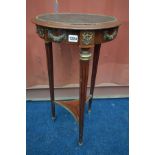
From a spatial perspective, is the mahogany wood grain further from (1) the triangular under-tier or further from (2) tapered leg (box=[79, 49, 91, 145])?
(1) the triangular under-tier

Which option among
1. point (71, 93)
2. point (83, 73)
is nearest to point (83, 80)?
point (83, 73)

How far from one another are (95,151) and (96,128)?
20 cm

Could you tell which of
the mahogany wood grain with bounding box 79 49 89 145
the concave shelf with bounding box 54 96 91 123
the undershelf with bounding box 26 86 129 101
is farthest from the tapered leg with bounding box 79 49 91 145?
the undershelf with bounding box 26 86 129 101

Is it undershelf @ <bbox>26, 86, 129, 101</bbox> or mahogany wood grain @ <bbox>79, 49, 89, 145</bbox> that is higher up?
mahogany wood grain @ <bbox>79, 49, 89, 145</bbox>

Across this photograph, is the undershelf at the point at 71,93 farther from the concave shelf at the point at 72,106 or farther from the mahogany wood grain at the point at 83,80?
the mahogany wood grain at the point at 83,80

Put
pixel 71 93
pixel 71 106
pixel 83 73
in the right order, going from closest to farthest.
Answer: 1. pixel 83 73
2. pixel 71 106
3. pixel 71 93

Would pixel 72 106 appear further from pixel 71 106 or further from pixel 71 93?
pixel 71 93

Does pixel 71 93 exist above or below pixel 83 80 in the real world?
below

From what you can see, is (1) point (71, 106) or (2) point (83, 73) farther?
(1) point (71, 106)

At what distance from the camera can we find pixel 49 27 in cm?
100

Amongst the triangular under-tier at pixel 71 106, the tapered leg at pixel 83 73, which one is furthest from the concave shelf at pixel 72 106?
the tapered leg at pixel 83 73
